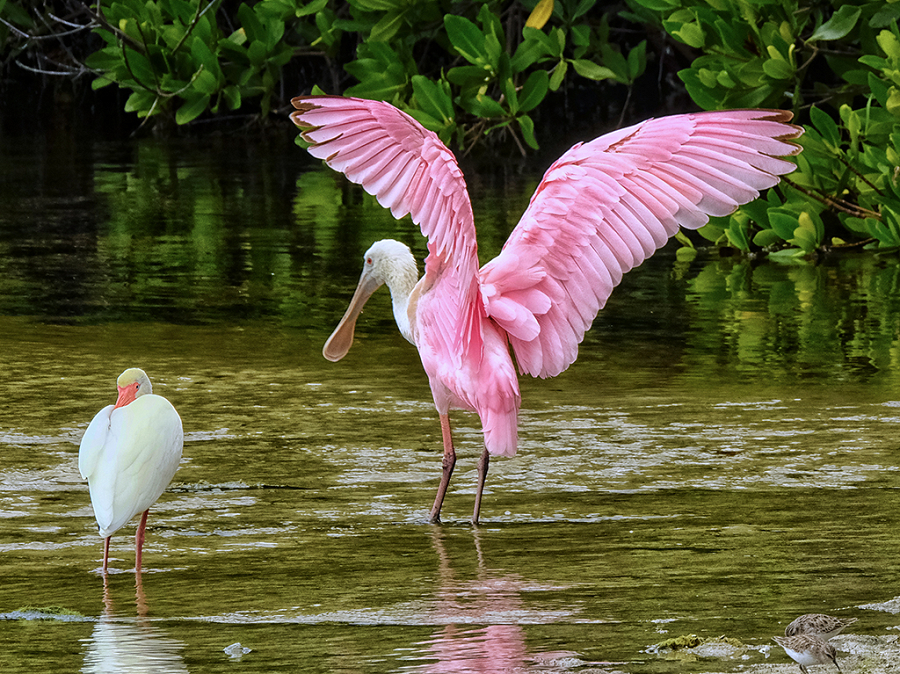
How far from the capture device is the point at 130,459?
462 centimetres

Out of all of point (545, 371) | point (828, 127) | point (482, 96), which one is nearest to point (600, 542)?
point (545, 371)

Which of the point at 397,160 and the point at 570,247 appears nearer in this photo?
the point at 397,160

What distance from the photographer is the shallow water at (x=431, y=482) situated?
395 cm

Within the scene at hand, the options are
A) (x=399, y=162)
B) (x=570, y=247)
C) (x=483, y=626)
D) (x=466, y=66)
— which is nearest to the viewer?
(x=483, y=626)

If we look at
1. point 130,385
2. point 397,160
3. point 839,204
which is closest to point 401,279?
point 397,160

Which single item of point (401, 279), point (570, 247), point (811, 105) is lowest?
point (401, 279)

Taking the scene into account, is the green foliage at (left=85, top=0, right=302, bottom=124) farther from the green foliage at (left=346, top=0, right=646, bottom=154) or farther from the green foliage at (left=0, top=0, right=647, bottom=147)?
the green foliage at (left=346, top=0, right=646, bottom=154)

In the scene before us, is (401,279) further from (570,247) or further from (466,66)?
(466,66)

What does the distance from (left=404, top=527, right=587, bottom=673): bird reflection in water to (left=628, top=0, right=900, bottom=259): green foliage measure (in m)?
5.60

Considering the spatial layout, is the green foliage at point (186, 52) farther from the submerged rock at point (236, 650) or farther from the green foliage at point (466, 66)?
the submerged rock at point (236, 650)

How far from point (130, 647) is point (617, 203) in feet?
7.12

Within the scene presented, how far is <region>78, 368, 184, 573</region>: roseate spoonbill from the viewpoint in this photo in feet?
14.8

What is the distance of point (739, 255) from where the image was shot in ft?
36.0

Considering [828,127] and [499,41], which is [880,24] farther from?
[499,41]
